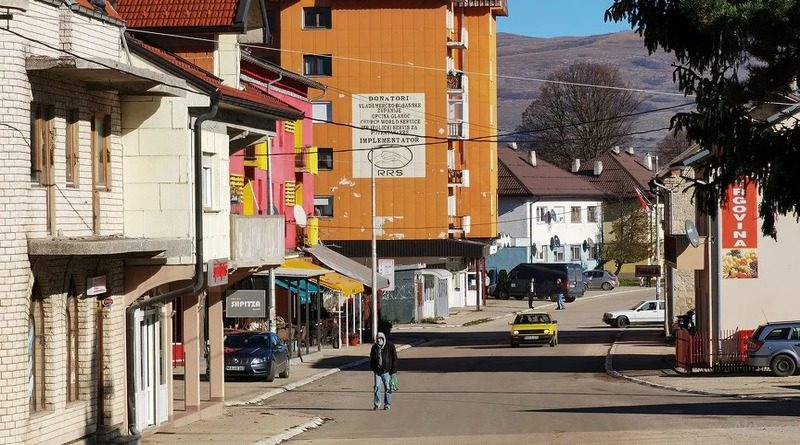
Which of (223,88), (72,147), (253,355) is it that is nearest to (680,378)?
(253,355)

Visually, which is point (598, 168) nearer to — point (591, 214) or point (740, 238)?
point (591, 214)

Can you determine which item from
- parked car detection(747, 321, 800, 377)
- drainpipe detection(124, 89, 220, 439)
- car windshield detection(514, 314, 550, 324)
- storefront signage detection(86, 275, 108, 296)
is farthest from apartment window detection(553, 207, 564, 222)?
storefront signage detection(86, 275, 108, 296)

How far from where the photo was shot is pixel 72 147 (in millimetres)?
20531

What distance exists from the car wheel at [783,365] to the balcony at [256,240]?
53.0ft

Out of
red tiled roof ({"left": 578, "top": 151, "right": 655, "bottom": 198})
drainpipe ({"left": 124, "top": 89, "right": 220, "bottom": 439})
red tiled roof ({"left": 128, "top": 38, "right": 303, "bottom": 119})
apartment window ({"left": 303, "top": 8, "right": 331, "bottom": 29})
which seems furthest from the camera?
red tiled roof ({"left": 578, "top": 151, "right": 655, "bottom": 198})

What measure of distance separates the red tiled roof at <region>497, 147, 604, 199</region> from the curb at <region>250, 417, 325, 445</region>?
79.5 metres

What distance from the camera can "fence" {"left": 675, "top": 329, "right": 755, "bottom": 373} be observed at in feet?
134

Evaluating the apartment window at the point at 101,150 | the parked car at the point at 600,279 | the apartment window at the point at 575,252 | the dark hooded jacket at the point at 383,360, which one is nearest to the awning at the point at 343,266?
the dark hooded jacket at the point at 383,360

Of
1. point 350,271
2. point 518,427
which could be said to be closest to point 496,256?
point 350,271

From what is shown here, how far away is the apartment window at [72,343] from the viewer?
68.3 ft

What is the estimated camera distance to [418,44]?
75312 millimetres

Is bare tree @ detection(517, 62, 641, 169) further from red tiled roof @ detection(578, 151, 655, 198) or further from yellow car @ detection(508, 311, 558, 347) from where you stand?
yellow car @ detection(508, 311, 558, 347)

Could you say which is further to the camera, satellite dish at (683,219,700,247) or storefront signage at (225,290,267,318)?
satellite dish at (683,219,700,247)

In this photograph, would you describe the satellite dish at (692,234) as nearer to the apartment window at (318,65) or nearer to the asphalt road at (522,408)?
the asphalt road at (522,408)
